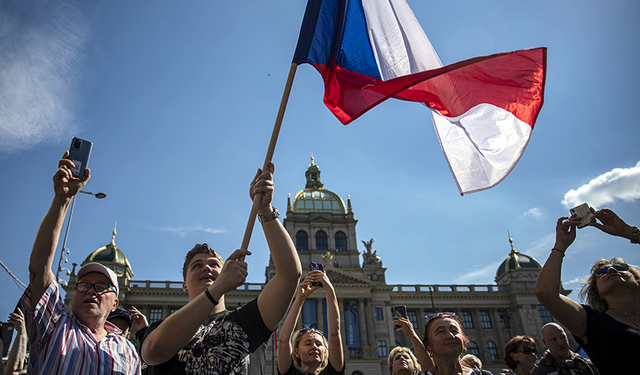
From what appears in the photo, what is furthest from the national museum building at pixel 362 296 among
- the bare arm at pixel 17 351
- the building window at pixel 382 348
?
the bare arm at pixel 17 351

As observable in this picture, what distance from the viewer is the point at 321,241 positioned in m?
50.8

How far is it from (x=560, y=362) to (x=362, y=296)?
133 ft

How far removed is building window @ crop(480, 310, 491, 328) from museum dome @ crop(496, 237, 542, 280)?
21.3 ft

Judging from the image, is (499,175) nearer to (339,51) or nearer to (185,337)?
(339,51)

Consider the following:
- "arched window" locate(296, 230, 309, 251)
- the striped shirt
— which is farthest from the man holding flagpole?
"arched window" locate(296, 230, 309, 251)

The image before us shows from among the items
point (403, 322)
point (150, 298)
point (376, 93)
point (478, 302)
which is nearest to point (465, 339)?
point (403, 322)

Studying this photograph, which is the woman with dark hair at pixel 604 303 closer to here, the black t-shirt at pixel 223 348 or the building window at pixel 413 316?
the black t-shirt at pixel 223 348

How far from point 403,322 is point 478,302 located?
49.7 meters

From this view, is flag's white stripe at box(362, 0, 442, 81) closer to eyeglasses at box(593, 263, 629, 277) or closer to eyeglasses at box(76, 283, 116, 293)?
eyeglasses at box(593, 263, 629, 277)

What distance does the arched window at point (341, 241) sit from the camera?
50.8 m

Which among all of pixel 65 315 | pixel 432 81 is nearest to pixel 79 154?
pixel 65 315

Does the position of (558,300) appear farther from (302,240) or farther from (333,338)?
(302,240)

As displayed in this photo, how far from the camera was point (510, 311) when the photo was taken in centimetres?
4956

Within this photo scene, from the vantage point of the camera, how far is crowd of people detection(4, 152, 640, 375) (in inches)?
106
